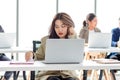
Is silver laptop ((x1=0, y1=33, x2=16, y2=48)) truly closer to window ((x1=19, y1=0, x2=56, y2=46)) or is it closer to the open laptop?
the open laptop

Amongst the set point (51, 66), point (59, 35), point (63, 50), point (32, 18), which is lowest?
point (51, 66)

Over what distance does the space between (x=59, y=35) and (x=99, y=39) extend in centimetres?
118

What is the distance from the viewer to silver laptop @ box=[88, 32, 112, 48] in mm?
3658

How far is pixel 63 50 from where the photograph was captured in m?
2.12

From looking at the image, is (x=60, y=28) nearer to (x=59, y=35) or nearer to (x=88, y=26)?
(x=59, y=35)

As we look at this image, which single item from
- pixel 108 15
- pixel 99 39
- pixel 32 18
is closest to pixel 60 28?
pixel 99 39

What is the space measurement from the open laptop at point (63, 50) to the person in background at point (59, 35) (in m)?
0.23

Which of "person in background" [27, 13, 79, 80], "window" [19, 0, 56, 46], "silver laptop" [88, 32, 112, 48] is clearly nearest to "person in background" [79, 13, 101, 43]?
"silver laptop" [88, 32, 112, 48]

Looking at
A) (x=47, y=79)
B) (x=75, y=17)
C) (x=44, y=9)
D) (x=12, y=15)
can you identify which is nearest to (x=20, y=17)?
(x=12, y=15)

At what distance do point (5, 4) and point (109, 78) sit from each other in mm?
2687

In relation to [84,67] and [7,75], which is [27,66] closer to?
[84,67]

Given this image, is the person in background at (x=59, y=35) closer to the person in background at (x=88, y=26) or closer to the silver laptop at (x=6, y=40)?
the silver laptop at (x=6, y=40)

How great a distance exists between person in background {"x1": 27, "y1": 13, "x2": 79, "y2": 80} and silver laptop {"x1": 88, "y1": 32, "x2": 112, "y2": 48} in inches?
40.4

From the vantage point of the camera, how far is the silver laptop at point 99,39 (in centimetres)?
366
